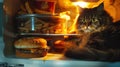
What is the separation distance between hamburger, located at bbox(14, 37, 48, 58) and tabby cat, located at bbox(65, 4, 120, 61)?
0.12m

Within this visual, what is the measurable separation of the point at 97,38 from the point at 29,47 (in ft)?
1.00

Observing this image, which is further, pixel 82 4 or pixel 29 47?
pixel 82 4

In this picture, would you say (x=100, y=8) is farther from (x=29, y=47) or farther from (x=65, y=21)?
(x=29, y=47)

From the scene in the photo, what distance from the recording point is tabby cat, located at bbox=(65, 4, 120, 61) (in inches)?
48.8

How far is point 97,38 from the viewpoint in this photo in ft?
4.23

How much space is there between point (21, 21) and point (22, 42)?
11cm

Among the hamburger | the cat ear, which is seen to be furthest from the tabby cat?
the hamburger

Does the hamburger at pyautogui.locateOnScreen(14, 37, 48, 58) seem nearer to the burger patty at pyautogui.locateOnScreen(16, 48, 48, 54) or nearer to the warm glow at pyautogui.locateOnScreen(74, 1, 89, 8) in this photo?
the burger patty at pyautogui.locateOnScreen(16, 48, 48, 54)

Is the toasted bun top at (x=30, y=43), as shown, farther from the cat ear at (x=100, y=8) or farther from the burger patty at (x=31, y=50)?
the cat ear at (x=100, y=8)

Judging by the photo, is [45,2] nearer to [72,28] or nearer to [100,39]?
[72,28]

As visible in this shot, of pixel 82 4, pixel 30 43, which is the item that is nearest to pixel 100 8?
pixel 82 4

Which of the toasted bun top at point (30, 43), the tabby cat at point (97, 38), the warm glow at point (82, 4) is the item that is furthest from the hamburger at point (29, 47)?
the warm glow at point (82, 4)

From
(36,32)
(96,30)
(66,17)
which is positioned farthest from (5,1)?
(96,30)

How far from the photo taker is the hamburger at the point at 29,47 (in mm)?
1265
